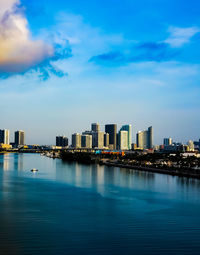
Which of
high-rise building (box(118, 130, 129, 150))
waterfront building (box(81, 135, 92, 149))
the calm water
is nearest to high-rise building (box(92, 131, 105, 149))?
waterfront building (box(81, 135, 92, 149))

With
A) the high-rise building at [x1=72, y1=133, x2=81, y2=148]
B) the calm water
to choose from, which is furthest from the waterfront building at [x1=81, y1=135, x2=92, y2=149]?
the calm water

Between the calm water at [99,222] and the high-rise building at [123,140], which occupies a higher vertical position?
the high-rise building at [123,140]

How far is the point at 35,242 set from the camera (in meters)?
8.10

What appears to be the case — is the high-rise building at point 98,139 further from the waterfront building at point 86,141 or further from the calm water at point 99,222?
the calm water at point 99,222

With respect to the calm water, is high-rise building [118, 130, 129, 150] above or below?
above

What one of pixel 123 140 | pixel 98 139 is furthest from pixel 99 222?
pixel 123 140

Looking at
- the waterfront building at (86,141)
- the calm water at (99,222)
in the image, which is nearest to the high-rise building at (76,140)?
the waterfront building at (86,141)

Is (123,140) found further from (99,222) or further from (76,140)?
(99,222)

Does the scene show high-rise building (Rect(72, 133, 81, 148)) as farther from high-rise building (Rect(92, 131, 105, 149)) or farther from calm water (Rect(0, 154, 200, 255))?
calm water (Rect(0, 154, 200, 255))

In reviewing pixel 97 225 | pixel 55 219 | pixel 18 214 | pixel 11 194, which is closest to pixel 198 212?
pixel 97 225

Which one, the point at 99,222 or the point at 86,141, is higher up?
the point at 86,141

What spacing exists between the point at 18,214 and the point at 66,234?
2844 mm

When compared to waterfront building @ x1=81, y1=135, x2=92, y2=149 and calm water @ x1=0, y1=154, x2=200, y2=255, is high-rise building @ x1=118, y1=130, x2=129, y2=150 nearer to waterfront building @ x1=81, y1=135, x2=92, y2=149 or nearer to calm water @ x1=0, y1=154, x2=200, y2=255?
waterfront building @ x1=81, y1=135, x2=92, y2=149

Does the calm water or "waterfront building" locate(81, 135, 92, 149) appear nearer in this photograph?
the calm water
